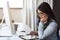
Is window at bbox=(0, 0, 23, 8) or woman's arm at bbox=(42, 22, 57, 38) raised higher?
window at bbox=(0, 0, 23, 8)

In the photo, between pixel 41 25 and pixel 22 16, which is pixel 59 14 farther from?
pixel 41 25

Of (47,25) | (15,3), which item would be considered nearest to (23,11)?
(15,3)

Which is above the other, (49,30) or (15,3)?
(15,3)

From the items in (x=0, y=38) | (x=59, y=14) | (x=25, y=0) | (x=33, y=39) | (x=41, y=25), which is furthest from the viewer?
(x=59, y=14)

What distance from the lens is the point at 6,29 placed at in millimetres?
2072

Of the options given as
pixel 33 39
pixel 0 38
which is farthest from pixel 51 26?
pixel 0 38

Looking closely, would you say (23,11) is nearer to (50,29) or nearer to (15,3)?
(15,3)

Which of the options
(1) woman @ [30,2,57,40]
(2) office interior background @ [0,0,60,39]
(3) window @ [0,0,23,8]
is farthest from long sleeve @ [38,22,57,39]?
(3) window @ [0,0,23,8]

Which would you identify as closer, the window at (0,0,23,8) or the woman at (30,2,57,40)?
the woman at (30,2,57,40)

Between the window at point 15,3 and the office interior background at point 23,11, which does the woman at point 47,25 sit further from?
the window at point 15,3

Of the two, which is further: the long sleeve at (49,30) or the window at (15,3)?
the window at (15,3)

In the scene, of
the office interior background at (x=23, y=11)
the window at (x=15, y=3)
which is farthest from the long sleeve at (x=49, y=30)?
the window at (x=15, y=3)

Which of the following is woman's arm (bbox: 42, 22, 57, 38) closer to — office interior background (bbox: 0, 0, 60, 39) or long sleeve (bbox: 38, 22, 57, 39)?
long sleeve (bbox: 38, 22, 57, 39)

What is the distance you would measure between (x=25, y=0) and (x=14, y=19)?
36 cm
